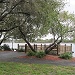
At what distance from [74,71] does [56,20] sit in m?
6.60

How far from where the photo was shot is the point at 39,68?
46.7 feet

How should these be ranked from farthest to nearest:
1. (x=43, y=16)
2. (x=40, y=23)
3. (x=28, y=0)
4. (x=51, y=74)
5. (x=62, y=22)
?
1. (x=62, y=22)
2. (x=40, y=23)
3. (x=43, y=16)
4. (x=28, y=0)
5. (x=51, y=74)

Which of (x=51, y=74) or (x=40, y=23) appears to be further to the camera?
(x=40, y=23)

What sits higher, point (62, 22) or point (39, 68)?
point (62, 22)

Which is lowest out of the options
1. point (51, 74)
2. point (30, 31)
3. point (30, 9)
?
point (51, 74)

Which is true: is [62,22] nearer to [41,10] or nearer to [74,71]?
[41,10]

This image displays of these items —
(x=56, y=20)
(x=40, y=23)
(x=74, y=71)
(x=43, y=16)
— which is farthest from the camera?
(x=56, y=20)

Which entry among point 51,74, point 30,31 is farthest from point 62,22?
point 51,74

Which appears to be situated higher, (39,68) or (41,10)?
(41,10)

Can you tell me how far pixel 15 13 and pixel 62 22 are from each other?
5.97m

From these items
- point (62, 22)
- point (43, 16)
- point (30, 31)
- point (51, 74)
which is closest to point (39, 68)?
point (51, 74)

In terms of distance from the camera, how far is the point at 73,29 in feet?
72.1

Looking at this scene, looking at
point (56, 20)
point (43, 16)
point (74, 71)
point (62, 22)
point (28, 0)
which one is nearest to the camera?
point (74, 71)

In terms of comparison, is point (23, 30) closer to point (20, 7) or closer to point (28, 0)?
point (20, 7)
